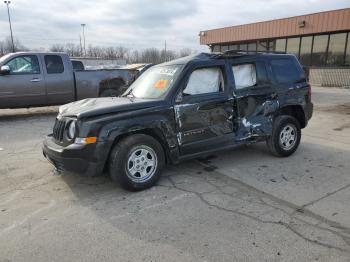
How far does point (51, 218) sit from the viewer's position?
3.72 meters

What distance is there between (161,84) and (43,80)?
251 inches

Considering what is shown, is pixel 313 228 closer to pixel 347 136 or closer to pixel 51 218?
pixel 51 218

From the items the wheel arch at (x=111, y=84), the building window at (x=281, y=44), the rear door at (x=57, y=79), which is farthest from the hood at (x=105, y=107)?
the building window at (x=281, y=44)

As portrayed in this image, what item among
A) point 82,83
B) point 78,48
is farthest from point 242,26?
point 78,48

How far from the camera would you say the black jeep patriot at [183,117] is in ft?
13.6

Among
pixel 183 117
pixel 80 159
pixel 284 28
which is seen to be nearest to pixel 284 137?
pixel 183 117

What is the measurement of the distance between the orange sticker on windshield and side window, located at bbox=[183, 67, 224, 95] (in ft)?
1.08

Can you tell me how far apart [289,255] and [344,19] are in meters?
21.3

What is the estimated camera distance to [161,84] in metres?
4.96

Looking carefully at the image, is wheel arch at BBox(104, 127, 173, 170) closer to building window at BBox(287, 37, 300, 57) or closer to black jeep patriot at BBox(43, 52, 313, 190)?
black jeep patriot at BBox(43, 52, 313, 190)

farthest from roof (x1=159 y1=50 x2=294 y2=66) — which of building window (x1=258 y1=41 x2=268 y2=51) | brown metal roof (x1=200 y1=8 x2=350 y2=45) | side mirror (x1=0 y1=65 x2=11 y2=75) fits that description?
building window (x1=258 y1=41 x2=268 y2=51)

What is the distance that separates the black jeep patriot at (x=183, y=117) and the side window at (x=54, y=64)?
562cm

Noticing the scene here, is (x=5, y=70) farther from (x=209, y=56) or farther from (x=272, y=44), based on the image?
(x=272, y=44)

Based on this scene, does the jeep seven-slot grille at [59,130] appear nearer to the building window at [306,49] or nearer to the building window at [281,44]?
the building window at [306,49]
